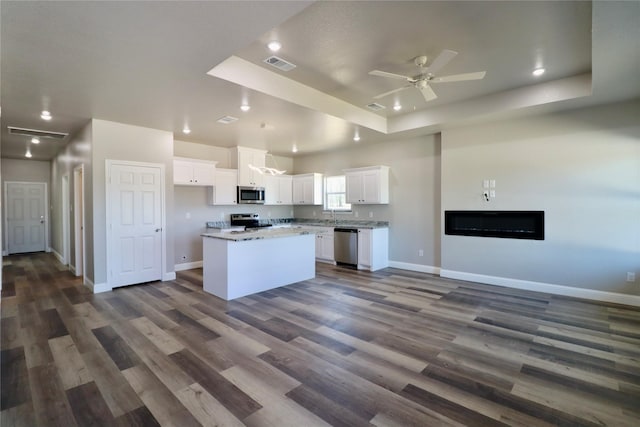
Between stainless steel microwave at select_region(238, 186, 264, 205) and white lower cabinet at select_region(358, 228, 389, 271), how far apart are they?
8.62ft

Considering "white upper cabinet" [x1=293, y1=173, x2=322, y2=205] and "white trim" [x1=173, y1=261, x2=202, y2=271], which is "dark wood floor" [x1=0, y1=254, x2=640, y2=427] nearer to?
"white trim" [x1=173, y1=261, x2=202, y2=271]

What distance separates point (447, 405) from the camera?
6.92 feet

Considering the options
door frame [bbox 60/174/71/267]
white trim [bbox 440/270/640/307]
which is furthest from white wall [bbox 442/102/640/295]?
door frame [bbox 60/174/71/267]

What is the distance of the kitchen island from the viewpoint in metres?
4.45

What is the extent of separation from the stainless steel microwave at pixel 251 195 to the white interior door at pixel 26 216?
6452 mm

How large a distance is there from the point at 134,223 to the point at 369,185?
15.1 feet

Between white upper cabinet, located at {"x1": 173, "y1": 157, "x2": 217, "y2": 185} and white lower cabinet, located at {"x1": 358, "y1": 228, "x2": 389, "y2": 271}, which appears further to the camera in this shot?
white lower cabinet, located at {"x1": 358, "y1": 228, "x2": 389, "y2": 271}

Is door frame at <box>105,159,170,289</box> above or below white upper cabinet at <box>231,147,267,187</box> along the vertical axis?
below

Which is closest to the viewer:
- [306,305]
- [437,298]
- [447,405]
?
[447,405]

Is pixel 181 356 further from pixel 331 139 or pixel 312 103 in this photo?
pixel 331 139

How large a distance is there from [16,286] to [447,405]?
22.2 ft

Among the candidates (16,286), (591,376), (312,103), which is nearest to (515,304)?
(591,376)

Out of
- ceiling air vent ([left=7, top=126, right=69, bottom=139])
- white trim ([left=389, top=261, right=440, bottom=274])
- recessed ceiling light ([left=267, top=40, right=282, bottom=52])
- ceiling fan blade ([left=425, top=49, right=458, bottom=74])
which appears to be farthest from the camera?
white trim ([left=389, top=261, right=440, bottom=274])

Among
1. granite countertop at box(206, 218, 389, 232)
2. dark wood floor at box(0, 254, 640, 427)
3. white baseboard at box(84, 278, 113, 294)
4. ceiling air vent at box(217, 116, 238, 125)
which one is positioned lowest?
dark wood floor at box(0, 254, 640, 427)
